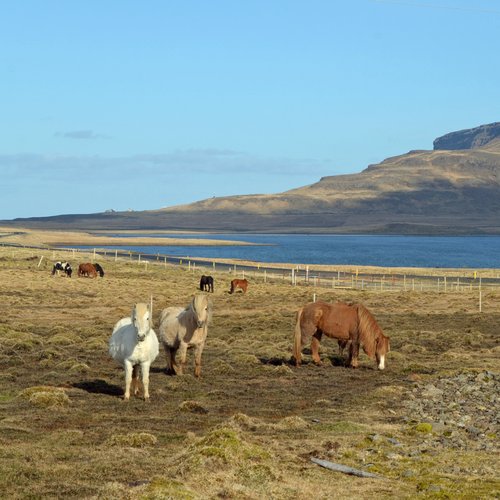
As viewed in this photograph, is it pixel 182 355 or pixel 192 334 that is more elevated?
pixel 192 334

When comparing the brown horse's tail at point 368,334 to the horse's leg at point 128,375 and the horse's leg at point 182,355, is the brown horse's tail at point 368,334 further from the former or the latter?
the horse's leg at point 128,375

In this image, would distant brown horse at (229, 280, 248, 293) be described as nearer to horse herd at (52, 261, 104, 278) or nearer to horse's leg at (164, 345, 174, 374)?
horse herd at (52, 261, 104, 278)

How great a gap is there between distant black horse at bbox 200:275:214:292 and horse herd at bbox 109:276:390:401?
33148 millimetres

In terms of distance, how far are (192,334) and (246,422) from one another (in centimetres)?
583

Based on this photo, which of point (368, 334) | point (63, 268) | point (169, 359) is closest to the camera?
point (169, 359)

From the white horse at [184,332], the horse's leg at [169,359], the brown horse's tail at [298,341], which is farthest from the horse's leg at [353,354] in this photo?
the horse's leg at [169,359]

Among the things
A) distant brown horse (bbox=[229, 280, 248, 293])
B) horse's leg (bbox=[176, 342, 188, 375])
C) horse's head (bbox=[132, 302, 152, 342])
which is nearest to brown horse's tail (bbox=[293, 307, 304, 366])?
horse's leg (bbox=[176, 342, 188, 375])

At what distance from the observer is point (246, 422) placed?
14.8m

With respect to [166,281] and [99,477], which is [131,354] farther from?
[166,281]

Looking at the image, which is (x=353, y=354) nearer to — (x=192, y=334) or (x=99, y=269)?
(x=192, y=334)

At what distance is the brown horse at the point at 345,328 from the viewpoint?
23.1 meters

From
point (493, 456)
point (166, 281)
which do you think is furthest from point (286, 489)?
point (166, 281)

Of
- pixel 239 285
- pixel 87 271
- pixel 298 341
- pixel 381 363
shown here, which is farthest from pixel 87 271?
pixel 381 363

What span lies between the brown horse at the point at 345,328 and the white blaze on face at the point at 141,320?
24.1ft
